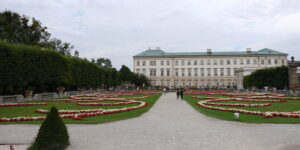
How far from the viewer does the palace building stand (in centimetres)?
6462

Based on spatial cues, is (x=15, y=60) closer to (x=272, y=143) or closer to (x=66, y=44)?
(x=272, y=143)

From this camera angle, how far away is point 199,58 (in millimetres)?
66000

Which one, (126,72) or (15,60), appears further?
(126,72)

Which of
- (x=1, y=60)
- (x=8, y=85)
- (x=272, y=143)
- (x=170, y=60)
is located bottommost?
(x=272, y=143)

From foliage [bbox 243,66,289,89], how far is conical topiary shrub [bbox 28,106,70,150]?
33.6 meters

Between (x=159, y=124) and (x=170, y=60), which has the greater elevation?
(x=170, y=60)

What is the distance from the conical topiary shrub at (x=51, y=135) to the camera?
13.4 feet

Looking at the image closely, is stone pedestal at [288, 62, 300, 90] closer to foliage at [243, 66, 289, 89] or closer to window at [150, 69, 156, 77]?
foliage at [243, 66, 289, 89]

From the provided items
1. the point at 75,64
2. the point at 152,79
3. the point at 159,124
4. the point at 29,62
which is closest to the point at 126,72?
the point at 152,79

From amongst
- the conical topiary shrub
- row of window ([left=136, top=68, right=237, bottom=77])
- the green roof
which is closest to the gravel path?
the conical topiary shrub

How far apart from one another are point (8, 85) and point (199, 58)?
5556 centimetres

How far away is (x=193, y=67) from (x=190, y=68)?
3.19 feet

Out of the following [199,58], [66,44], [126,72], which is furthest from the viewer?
[199,58]

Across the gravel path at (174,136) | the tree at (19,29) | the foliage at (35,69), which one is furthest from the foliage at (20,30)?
the gravel path at (174,136)
